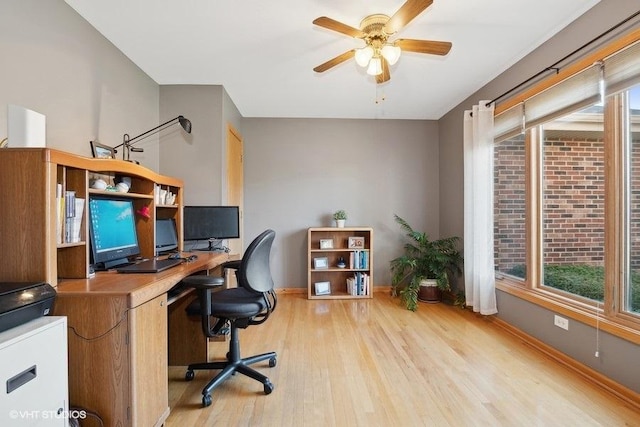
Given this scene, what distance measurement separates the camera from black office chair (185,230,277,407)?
1738 millimetres

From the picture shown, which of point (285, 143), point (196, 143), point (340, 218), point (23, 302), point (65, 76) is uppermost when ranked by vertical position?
point (285, 143)

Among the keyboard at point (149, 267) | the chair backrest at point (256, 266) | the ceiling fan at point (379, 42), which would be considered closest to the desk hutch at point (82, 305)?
the keyboard at point (149, 267)

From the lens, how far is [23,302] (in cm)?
103

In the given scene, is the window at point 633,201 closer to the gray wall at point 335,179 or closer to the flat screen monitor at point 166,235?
the gray wall at point 335,179

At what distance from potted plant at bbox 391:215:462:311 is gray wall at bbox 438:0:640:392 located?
1.04ft

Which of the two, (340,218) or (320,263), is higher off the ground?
(340,218)

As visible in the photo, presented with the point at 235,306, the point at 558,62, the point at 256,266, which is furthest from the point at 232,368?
the point at 558,62

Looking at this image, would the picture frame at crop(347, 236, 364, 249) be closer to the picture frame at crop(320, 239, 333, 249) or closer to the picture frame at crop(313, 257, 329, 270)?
the picture frame at crop(320, 239, 333, 249)

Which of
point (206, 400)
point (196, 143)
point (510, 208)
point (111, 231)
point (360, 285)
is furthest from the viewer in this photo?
point (360, 285)

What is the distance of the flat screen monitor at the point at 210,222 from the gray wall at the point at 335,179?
1159 millimetres

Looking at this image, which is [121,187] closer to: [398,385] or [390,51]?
[390,51]

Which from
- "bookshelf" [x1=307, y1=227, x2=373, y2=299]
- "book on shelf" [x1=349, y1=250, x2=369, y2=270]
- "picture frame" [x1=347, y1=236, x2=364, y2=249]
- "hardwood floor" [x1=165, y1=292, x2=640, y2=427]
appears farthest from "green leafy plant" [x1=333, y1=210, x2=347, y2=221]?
"hardwood floor" [x1=165, y1=292, x2=640, y2=427]

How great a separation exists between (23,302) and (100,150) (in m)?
1.42

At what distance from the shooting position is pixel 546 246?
254 cm
